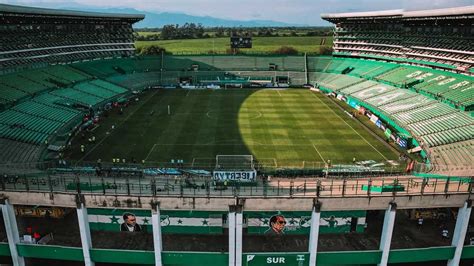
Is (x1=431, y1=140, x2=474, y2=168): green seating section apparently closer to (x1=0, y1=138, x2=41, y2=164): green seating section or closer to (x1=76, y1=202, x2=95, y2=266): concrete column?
(x1=76, y1=202, x2=95, y2=266): concrete column

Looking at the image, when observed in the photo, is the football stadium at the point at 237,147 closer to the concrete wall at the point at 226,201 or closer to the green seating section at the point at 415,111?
the concrete wall at the point at 226,201

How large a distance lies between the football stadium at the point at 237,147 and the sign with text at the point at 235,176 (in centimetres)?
19

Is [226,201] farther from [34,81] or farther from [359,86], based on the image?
[359,86]

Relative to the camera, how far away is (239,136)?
187 feet

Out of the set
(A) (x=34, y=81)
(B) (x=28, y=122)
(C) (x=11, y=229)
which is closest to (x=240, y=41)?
(A) (x=34, y=81)

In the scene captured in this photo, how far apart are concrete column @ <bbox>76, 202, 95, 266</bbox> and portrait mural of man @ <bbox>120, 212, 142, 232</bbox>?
285cm

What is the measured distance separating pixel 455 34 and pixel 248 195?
7018 centimetres

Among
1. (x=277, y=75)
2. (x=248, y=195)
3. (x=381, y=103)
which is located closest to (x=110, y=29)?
(x=277, y=75)

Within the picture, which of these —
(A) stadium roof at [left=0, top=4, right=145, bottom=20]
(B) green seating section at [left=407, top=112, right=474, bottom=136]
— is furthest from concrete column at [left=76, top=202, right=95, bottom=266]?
(A) stadium roof at [left=0, top=4, right=145, bottom=20]

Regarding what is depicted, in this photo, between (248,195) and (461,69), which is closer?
(248,195)

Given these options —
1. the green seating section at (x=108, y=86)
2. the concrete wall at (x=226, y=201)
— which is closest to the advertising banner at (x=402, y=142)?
the concrete wall at (x=226, y=201)

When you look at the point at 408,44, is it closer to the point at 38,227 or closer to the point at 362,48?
the point at 362,48

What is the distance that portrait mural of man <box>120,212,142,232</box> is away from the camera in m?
27.9

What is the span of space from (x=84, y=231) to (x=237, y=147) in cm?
2886
